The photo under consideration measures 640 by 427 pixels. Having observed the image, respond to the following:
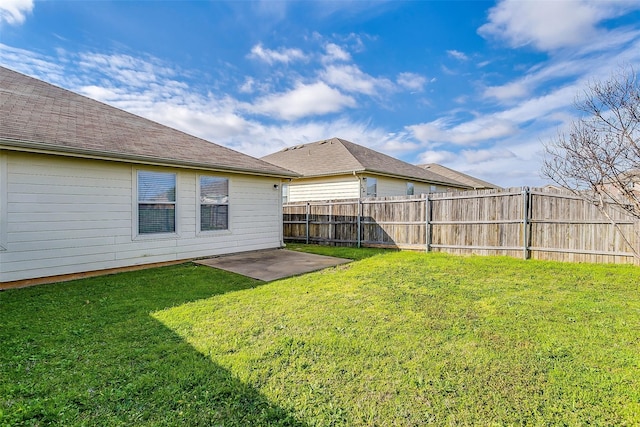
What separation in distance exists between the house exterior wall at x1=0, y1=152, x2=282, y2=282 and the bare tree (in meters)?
7.96

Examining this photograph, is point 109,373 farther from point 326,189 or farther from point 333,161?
point 333,161

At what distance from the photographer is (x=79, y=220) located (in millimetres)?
6395

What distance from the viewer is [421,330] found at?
12.2 ft

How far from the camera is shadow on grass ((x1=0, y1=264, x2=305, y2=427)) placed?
2246mm

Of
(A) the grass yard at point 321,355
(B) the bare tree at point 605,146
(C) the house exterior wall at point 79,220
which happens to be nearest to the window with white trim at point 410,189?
(B) the bare tree at point 605,146

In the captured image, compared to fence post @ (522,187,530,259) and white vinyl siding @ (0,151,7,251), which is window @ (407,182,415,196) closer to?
fence post @ (522,187,530,259)

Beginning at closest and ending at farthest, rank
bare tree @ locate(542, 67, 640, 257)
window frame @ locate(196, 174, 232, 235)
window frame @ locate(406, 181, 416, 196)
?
1. bare tree @ locate(542, 67, 640, 257)
2. window frame @ locate(196, 174, 232, 235)
3. window frame @ locate(406, 181, 416, 196)

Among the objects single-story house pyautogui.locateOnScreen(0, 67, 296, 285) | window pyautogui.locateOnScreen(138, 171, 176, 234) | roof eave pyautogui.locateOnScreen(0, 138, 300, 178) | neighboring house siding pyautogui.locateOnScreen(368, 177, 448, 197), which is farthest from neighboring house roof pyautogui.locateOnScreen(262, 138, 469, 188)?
window pyautogui.locateOnScreen(138, 171, 176, 234)

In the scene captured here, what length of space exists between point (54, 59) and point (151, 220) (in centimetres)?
660

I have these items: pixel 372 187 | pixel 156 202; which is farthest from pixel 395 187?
pixel 156 202

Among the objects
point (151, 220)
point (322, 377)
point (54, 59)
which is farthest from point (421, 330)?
point (54, 59)

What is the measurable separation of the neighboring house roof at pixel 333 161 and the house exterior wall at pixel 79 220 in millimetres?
6376

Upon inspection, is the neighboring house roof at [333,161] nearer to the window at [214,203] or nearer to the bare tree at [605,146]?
the window at [214,203]

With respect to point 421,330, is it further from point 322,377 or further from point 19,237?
point 19,237
